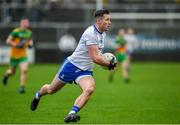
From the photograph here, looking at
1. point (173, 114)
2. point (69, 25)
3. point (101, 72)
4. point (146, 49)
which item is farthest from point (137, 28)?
point (173, 114)

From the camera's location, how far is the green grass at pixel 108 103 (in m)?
14.9

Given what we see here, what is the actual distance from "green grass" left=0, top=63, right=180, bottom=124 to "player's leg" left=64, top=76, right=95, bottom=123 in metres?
0.90

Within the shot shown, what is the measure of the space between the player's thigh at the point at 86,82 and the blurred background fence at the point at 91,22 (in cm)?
2616

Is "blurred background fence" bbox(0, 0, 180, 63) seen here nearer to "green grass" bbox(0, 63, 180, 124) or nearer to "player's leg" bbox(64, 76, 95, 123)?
"green grass" bbox(0, 63, 180, 124)

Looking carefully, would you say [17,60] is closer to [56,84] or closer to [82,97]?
[56,84]

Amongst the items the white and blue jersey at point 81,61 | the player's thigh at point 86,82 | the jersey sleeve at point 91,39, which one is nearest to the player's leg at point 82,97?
the player's thigh at point 86,82

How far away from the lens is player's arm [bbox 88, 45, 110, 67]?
13.4 metres

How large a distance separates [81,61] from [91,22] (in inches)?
1100

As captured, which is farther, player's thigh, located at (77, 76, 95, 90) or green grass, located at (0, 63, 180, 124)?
green grass, located at (0, 63, 180, 124)

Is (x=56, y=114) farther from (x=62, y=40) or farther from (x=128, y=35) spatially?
(x=62, y=40)

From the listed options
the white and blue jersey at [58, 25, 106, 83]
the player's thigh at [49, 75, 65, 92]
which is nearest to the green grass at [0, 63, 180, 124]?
the player's thigh at [49, 75, 65, 92]

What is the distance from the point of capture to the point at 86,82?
13.6 m

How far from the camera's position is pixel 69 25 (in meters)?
41.4

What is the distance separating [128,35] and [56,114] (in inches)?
707
